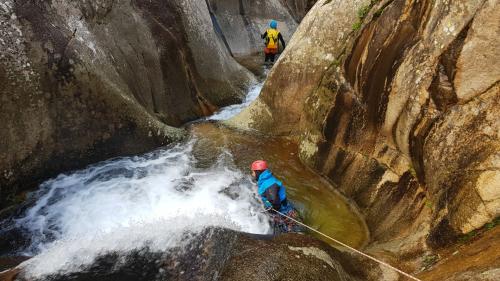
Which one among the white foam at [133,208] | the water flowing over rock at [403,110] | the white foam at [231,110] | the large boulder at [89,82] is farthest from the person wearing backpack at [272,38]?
the white foam at [133,208]

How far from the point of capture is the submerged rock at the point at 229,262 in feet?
13.6

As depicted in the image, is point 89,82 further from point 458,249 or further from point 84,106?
point 458,249

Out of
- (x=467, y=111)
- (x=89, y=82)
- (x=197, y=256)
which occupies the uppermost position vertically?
(x=89, y=82)

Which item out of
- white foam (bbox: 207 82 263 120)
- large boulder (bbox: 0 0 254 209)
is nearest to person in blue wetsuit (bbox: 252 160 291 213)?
large boulder (bbox: 0 0 254 209)

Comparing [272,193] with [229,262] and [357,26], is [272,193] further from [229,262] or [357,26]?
[357,26]

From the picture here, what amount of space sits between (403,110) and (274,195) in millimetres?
2447

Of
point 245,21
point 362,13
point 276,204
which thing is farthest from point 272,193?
point 245,21

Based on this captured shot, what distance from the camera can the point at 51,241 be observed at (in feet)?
18.2

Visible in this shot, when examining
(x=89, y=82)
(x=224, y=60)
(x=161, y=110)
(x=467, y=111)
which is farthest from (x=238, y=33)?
(x=467, y=111)

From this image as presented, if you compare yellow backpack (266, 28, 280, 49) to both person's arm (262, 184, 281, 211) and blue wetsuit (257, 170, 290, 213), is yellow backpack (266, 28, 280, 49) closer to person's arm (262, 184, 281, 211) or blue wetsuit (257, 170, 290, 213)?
blue wetsuit (257, 170, 290, 213)

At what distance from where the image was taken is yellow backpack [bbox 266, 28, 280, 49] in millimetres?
16000

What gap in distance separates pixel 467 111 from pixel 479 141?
458mm

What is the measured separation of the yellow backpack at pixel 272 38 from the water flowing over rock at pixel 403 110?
727cm

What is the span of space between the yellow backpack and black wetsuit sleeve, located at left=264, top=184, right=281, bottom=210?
11.2 meters
